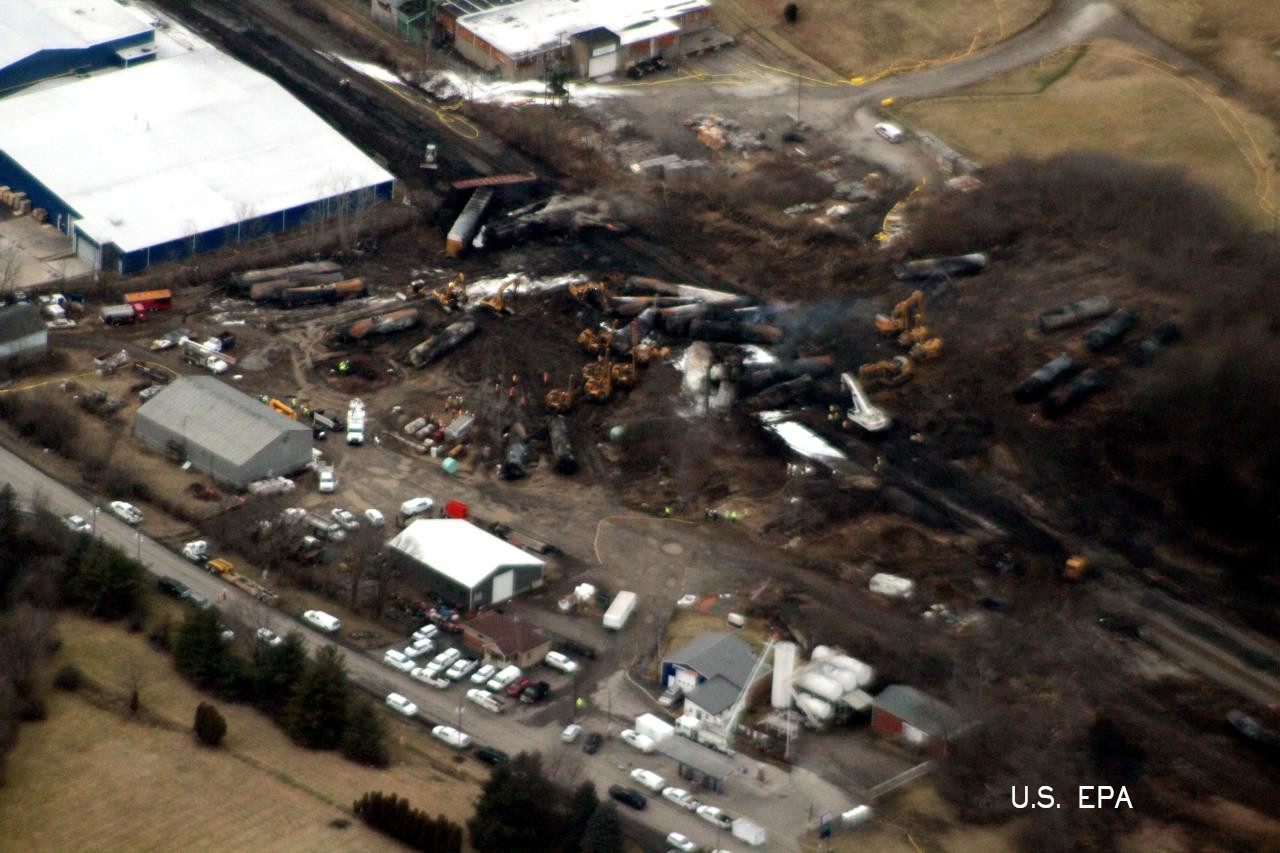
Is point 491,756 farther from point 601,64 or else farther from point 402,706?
point 601,64

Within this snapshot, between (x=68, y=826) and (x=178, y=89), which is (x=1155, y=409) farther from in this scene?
(x=178, y=89)

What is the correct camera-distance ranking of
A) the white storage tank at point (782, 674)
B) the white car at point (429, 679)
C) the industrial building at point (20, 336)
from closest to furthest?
the white storage tank at point (782, 674) → the white car at point (429, 679) → the industrial building at point (20, 336)

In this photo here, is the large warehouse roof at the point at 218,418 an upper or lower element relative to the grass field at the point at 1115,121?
lower

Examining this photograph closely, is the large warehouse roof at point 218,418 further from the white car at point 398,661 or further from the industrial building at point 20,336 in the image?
the white car at point 398,661

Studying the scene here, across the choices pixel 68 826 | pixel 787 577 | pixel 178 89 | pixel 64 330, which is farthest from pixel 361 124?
pixel 68 826

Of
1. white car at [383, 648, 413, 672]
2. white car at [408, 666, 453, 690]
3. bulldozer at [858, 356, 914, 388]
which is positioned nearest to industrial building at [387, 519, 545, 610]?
white car at [383, 648, 413, 672]

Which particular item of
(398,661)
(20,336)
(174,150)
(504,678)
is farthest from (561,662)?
(174,150)

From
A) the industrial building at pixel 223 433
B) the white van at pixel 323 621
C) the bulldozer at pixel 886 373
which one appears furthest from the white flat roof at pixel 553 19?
the white van at pixel 323 621
